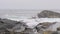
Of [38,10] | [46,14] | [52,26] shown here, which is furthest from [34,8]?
[52,26]

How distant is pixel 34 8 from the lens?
2.53 ft

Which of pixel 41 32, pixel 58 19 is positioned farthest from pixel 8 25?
pixel 58 19

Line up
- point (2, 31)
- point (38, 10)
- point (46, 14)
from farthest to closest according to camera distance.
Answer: point (38, 10) → point (46, 14) → point (2, 31)

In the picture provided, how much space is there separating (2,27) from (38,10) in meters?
0.31

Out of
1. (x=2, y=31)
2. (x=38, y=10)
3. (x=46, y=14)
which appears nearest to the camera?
(x=2, y=31)

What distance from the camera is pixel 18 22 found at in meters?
0.57

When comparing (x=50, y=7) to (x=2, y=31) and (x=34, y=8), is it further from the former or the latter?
(x=2, y=31)

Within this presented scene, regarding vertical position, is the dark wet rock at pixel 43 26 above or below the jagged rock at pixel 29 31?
above

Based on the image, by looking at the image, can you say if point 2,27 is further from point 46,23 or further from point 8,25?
point 46,23

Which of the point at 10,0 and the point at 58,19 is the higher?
the point at 10,0

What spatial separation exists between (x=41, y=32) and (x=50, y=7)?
0.30 meters

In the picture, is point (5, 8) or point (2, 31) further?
point (5, 8)

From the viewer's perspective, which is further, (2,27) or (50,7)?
(50,7)

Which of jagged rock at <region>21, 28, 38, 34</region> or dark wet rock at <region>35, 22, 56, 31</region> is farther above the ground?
dark wet rock at <region>35, 22, 56, 31</region>
